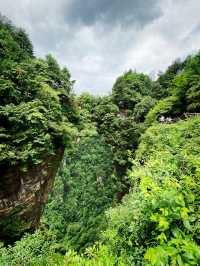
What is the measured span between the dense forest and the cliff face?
0.11 metres

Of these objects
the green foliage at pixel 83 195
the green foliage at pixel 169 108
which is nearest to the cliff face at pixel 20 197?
the green foliage at pixel 83 195

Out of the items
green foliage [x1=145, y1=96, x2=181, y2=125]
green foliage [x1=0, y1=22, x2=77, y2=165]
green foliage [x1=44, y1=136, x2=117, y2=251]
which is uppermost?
green foliage [x1=145, y1=96, x2=181, y2=125]

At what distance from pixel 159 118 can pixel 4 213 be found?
13.7 m

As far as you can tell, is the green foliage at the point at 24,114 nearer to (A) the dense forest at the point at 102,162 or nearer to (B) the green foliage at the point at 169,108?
(A) the dense forest at the point at 102,162

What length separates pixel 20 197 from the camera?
10.8m

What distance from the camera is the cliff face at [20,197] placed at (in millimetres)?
10062

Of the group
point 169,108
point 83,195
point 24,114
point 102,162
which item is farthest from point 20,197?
point 102,162

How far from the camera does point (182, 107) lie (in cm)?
1830

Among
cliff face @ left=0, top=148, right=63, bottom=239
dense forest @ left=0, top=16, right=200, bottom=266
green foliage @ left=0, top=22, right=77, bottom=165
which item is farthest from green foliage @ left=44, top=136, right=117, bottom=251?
green foliage @ left=0, top=22, right=77, bottom=165

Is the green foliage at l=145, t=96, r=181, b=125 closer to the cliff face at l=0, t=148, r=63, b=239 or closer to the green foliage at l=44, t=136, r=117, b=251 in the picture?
the green foliage at l=44, t=136, r=117, b=251

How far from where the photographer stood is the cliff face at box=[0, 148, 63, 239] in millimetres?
10062

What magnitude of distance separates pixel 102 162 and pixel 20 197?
48.6 ft

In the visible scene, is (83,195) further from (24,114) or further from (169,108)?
(24,114)

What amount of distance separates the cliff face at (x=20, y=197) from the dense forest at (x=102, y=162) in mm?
114
